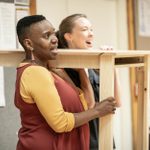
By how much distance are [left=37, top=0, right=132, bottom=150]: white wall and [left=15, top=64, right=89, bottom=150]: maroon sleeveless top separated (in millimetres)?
1412

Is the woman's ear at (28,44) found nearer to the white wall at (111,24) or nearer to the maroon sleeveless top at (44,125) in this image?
the maroon sleeveless top at (44,125)

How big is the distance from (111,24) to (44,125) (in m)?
1.83

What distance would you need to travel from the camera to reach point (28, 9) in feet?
7.86

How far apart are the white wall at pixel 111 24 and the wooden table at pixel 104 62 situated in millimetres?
1263

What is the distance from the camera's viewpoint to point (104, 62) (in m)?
1.23

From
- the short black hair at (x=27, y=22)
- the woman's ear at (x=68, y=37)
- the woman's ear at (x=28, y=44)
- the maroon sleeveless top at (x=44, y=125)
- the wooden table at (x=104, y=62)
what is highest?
the short black hair at (x=27, y=22)

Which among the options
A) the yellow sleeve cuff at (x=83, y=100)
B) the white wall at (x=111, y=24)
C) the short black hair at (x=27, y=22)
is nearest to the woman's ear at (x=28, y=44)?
the short black hair at (x=27, y=22)

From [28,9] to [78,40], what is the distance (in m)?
0.92

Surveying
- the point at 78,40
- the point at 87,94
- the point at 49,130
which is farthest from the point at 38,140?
the point at 78,40

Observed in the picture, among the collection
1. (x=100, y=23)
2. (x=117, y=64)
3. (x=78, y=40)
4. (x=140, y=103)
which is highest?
(x=100, y=23)

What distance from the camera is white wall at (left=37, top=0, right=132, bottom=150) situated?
2705 millimetres

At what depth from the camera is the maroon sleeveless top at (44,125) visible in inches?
51.3

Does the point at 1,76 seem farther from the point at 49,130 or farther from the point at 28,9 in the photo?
the point at 49,130

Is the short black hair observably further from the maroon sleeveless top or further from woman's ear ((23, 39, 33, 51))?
the maroon sleeveless top
